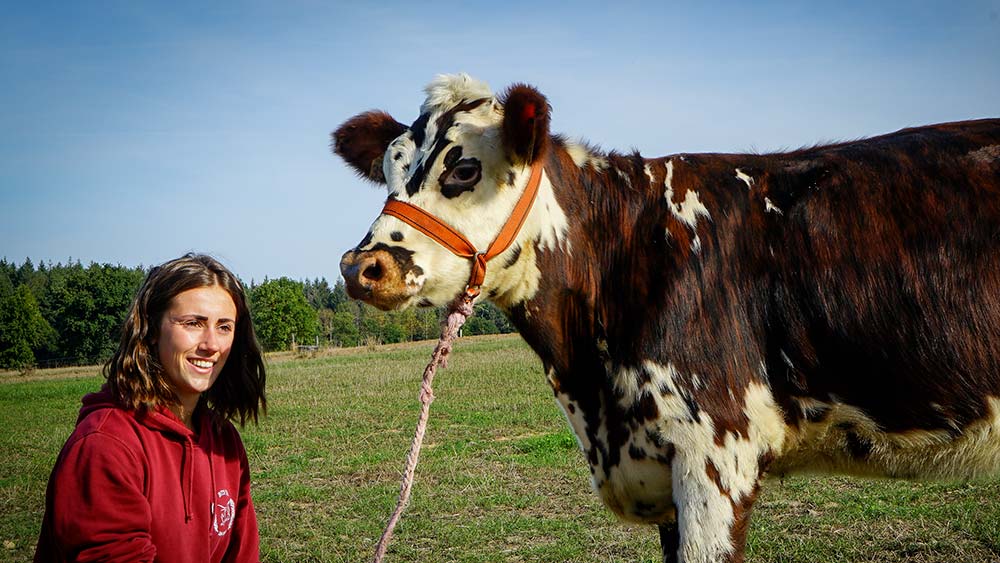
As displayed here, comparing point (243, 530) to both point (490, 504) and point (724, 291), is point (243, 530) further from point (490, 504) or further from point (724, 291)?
point (490, 504)

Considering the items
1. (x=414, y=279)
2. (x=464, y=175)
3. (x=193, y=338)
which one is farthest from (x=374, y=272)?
(x=193, y=338)

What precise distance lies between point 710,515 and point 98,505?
7.36ft

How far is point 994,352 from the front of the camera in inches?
112

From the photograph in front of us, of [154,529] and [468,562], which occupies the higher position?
[154,529]

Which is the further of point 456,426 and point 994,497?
point 456,426

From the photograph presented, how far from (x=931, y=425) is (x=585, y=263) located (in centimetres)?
160

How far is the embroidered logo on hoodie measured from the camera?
2998mm

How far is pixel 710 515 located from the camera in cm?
283

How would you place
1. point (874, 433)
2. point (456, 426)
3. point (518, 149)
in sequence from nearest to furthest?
point (874, 433), point (518, 149), point (456, 426)

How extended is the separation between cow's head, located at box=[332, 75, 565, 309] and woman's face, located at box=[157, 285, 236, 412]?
1.82 feet

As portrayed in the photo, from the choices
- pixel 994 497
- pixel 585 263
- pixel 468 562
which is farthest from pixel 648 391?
pixel 994 497

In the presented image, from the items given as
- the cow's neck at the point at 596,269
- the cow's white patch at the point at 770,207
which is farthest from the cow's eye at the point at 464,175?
the cow's white patch at the point at 770,207

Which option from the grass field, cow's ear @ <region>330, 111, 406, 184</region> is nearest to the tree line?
the grass field

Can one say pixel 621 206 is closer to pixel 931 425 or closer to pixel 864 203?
pixel 864 203
